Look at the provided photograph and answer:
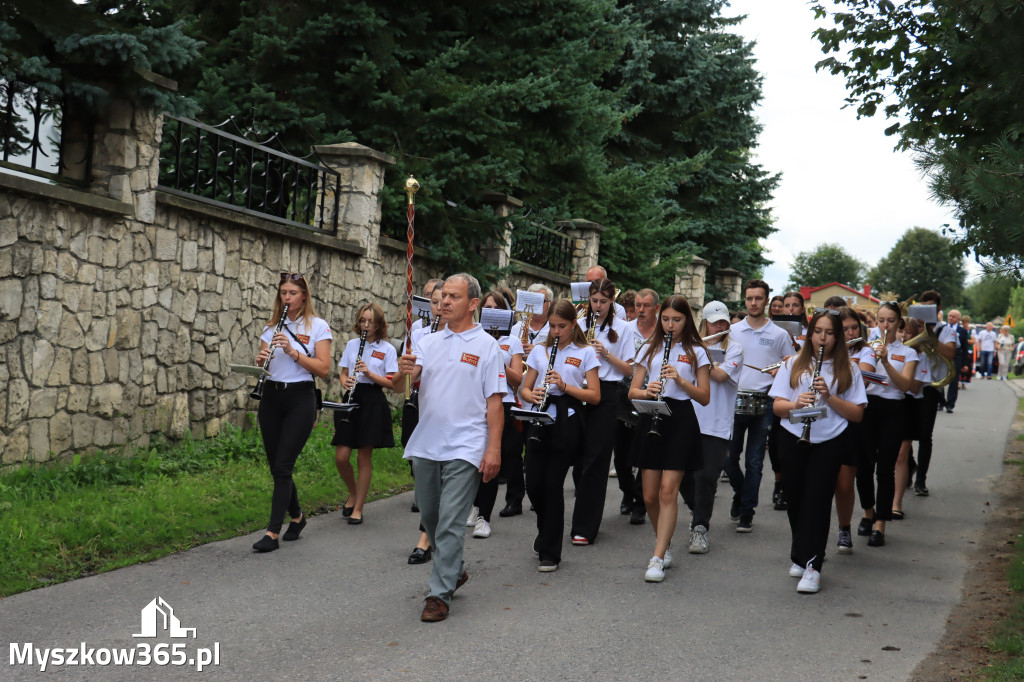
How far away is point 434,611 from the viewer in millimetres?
5797

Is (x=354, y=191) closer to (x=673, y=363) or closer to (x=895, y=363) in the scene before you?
(x=673, y=363)

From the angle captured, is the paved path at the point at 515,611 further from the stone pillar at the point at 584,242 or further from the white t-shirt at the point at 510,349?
the stone pillar at the point at 584,242

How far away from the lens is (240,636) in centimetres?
537

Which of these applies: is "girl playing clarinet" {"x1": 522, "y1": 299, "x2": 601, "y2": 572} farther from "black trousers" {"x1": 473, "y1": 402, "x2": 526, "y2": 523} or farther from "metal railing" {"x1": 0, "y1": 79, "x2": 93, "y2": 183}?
"metal railing" {"x1": 0, "y1": 79, "x2": 93, "y2": 183}

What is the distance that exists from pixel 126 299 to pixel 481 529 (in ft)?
12.1

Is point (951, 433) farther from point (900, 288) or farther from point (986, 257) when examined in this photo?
point (900, 288)

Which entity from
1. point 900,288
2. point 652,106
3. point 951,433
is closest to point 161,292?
point 951,433

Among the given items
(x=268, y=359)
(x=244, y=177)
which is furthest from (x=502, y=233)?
(x=268, y=359)

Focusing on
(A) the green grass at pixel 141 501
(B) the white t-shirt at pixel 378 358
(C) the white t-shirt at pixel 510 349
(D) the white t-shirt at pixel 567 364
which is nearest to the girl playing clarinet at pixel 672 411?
(D) the white t-shirt at pixel 567 364

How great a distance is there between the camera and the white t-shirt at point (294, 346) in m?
7.65

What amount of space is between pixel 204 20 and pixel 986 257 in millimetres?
10221

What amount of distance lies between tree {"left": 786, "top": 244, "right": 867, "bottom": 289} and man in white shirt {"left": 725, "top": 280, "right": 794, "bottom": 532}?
12057 cm

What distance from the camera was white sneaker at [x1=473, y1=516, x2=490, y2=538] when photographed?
27.1 ft

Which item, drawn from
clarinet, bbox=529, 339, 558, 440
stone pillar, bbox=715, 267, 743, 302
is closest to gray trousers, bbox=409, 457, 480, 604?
clarinet, bbox=529, 339, 558, 440
